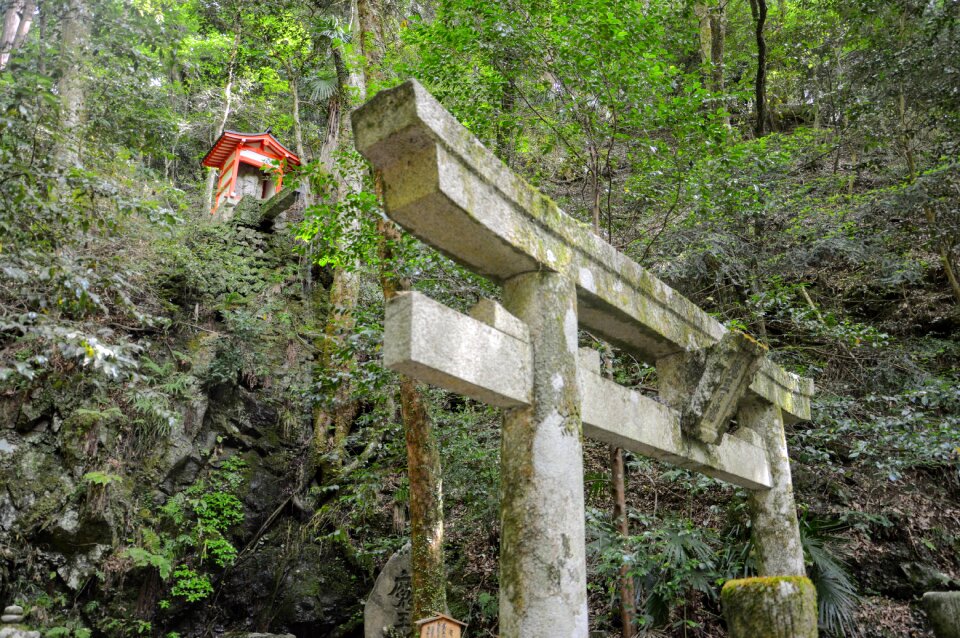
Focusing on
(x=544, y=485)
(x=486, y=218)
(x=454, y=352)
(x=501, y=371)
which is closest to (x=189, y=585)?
(x=544, y=485)

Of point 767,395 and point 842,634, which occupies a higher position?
point 767,395

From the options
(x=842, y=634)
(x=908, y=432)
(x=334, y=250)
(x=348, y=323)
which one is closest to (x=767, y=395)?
(x=908, y=432)

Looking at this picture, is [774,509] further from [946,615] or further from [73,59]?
[73,59]

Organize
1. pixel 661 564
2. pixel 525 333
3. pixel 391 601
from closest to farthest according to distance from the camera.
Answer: pixel 525 333 → pixel 661 564 → pixel 391 601

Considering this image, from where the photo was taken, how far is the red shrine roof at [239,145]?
55.5 feet

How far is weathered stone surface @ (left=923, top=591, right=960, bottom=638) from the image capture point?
11.2 ft

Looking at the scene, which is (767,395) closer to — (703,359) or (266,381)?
(703,359)

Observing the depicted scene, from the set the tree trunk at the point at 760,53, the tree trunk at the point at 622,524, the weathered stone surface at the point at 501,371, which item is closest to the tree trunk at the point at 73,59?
the tree trunk at the point at 622,524

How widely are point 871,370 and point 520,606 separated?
750cm

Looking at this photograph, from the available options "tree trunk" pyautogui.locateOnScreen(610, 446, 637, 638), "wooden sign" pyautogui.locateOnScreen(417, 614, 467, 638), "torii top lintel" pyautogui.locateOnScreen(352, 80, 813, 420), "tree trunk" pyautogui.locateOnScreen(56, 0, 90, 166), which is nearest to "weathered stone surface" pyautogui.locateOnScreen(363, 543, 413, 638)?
"tree trunk" pyautogui.locateOnScreen(610, 446, 637, 638)

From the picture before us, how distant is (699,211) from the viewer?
7008 millimetres

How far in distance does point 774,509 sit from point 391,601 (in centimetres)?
434

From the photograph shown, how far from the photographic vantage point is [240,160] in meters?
17.1

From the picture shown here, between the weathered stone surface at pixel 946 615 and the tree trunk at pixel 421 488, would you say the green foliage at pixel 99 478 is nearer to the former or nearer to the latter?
the tree trunk at pixel 421 488
